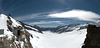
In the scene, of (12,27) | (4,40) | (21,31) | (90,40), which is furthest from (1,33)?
(90,40)

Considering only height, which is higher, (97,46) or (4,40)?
(4,40)

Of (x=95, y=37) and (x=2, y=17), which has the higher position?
(x=2, y=17)

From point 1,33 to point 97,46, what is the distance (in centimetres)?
2668

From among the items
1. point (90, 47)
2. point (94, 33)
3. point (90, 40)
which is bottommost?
point (90, 47)

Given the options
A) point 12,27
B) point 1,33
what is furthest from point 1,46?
point 12,27

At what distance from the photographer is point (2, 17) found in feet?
97.7

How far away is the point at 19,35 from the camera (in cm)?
2945

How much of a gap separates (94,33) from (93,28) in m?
1.61

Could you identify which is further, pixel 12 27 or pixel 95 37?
pixel 95 37

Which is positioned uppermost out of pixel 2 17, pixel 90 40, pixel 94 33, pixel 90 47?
pixel 2 17

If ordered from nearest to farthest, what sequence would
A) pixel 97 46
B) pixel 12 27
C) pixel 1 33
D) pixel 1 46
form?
pixel 1 46
pixel 1 33
pixel 12 27
pixel 97 46

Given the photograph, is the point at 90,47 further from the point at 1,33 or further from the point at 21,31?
the point at 1,33

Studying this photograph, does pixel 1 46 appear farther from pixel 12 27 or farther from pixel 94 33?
pixel 94 33

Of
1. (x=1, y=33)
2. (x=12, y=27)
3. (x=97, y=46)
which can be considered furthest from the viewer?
(x=97, y=46)
